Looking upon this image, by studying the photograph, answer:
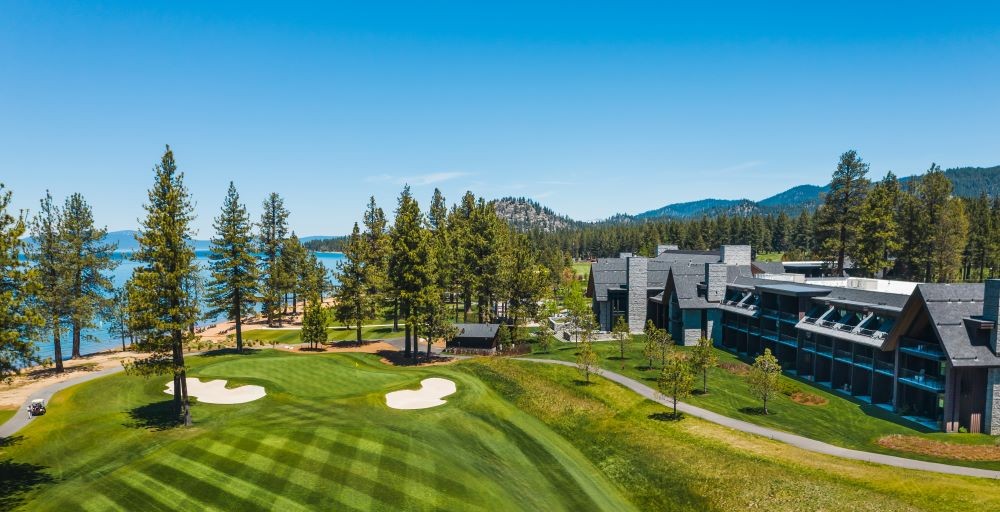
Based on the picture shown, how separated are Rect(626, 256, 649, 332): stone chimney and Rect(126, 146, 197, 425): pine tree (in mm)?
49967

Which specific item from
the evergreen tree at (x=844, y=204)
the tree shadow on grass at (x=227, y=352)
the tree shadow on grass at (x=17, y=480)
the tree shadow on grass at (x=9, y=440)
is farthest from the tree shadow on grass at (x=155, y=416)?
the evergreen tree at (x=844, y=204)

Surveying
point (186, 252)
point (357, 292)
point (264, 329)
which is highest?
point (186, 252)

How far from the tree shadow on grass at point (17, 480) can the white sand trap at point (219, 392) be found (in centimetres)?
1072

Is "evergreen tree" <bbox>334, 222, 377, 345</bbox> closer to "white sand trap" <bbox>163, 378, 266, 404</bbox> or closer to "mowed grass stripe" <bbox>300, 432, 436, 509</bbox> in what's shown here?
"white sand trap" <bbox>163, 378, 266, 404</bbox>

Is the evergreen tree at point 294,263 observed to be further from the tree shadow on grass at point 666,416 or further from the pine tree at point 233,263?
the tree shadow on grass at point 666,416

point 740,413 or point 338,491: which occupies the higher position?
point 338,491

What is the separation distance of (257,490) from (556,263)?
3826 inches

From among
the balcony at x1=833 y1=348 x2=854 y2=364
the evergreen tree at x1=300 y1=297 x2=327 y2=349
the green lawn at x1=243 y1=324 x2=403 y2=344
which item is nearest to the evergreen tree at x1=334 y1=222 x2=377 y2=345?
the green lawn at x1=243 y1=324 x2=403 y2=344

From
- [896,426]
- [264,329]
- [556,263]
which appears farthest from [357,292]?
[556,263]

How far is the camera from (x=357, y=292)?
201 ft

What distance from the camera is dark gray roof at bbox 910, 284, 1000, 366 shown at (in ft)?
102

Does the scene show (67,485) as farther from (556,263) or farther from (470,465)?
(556,263)

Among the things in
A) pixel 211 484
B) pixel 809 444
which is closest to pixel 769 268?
pixel 809 444

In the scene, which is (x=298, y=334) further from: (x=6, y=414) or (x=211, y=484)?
(x=211, y=484)
